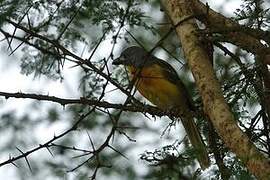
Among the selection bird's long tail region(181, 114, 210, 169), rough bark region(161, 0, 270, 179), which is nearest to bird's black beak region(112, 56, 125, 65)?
bird's long tail region(181, 114, 210, 169)

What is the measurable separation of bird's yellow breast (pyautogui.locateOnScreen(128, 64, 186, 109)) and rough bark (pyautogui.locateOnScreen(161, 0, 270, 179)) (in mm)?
1882

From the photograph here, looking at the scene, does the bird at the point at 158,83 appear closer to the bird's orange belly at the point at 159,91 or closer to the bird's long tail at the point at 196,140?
the bird's orange belly at the point at 159,91

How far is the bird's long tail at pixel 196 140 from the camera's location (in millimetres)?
3455

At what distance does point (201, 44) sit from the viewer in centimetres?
364

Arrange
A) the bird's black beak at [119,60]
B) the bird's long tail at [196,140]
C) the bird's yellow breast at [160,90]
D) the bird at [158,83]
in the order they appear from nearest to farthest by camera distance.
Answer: the bird's long tail at [196,140], the bird's black beak at [119,60], the bird at [158,83], the bird's yellow breast at [160,90]

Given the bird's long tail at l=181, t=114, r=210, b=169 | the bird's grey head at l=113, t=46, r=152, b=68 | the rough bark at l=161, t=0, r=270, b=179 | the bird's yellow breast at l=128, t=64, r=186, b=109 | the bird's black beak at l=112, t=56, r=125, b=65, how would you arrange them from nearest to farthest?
the rough bark at l=161, t=0, r=270, b=179 < the bird's long tail at l=181, t=114, r=210, b=169 < the bird's grey head at l=113, t=46, r=152, b=68 < the bird's black beak at l=112, t=56, r=125, b=65 < the bird's yellow breast at l=128, t=64, r=186, b=109

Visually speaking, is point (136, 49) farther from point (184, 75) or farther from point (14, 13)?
point (14, 13)

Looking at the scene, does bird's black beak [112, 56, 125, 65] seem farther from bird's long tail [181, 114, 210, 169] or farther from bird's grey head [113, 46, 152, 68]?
bird's long tail [181, 114, 210, 169]

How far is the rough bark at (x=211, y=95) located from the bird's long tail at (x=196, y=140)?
0.73ft

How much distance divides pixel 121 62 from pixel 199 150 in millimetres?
2243

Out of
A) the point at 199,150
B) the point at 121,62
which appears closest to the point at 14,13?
the point at 121,62

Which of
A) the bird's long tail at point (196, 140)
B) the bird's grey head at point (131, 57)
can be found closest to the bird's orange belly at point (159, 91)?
the bird's grey head at point (131, 57)

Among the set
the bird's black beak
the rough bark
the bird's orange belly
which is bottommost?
the rough bark

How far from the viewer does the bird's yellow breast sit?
19.0 feet
